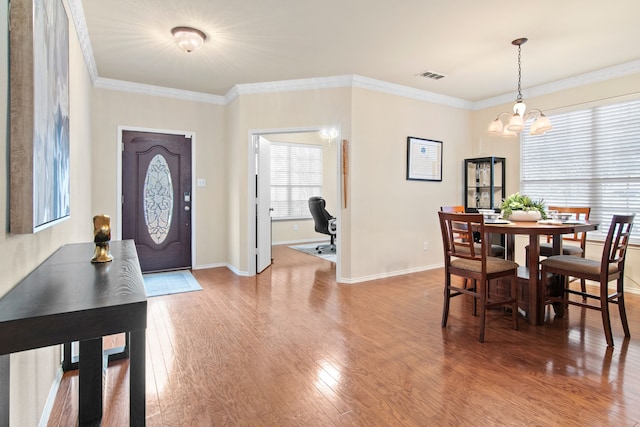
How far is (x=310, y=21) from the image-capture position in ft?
9.57

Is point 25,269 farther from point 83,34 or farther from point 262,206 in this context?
point 262,206

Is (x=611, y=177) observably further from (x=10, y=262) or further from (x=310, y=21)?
(x=10, y=262)

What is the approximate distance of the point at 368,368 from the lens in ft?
7.27

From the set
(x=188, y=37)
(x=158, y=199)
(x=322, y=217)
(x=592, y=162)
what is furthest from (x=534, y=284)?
(x=158, y=199)

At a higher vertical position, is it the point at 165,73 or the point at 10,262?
the point at 165,73

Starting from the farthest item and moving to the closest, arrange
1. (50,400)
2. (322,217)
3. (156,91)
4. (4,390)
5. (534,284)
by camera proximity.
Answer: (322,217) → (156,91) → (534,284) → (50,400) → (4,390)

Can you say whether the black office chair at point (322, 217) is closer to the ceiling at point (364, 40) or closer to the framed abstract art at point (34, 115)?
the ceiling at point (364, 40)

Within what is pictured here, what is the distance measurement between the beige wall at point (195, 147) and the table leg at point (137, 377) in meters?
3.97

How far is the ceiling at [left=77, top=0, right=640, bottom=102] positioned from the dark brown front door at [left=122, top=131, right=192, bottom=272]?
32.0 inches

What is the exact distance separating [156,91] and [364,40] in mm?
2929

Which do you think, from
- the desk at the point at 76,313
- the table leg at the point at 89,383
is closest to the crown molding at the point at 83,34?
the desk at the point at 76,313

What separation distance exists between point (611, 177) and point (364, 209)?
2.85 metres

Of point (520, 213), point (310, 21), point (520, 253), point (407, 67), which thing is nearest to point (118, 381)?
point (310, 21)

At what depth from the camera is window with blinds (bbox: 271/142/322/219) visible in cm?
753
